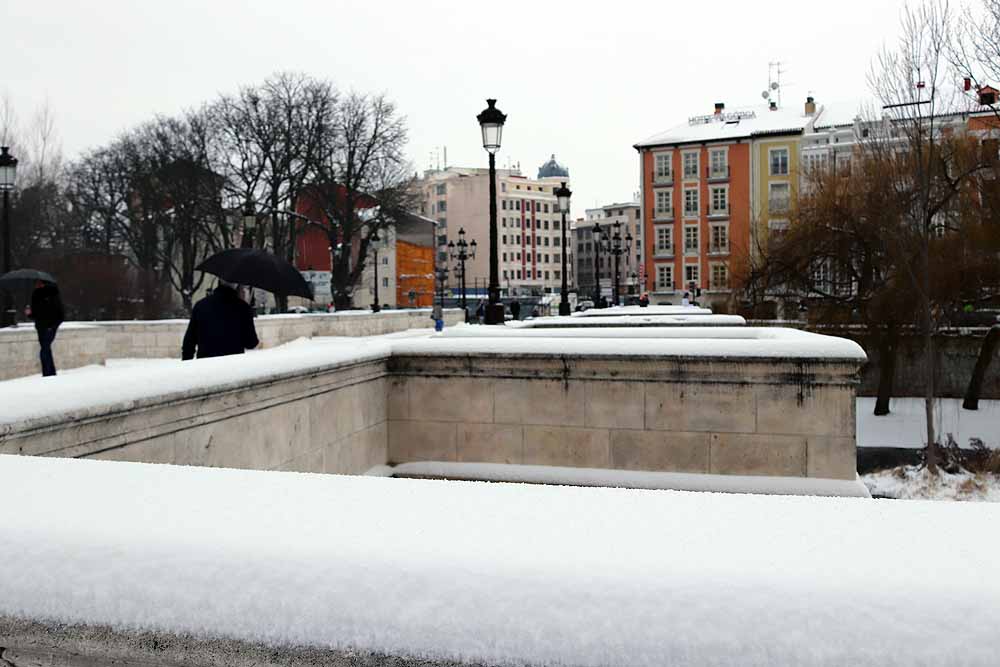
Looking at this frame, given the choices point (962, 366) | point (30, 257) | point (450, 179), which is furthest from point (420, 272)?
point (962, 366)

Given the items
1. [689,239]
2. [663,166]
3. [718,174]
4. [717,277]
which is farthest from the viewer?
[663,166]

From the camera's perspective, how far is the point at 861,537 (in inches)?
68.9

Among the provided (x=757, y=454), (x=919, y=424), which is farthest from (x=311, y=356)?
(x=919, y=424)

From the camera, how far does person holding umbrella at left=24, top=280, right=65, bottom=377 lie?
1555 centimetres

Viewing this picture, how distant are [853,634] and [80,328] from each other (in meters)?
22.0

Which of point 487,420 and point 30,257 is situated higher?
point 30,257

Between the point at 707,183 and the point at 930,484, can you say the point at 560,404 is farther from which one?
the point at 707,183

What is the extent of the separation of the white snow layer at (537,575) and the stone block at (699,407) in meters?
4.90

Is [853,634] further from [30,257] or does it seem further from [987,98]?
[30,257]

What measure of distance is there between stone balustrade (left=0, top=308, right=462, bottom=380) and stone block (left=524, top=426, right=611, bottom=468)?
576 inches

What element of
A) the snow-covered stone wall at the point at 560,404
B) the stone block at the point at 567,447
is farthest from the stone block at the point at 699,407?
the stone block at the point at 567,447

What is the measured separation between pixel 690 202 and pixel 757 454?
65.5 metres

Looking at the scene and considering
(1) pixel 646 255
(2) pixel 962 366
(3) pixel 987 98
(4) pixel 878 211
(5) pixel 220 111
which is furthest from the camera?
(1) pixel 646 255

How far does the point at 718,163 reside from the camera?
69.0 metres
